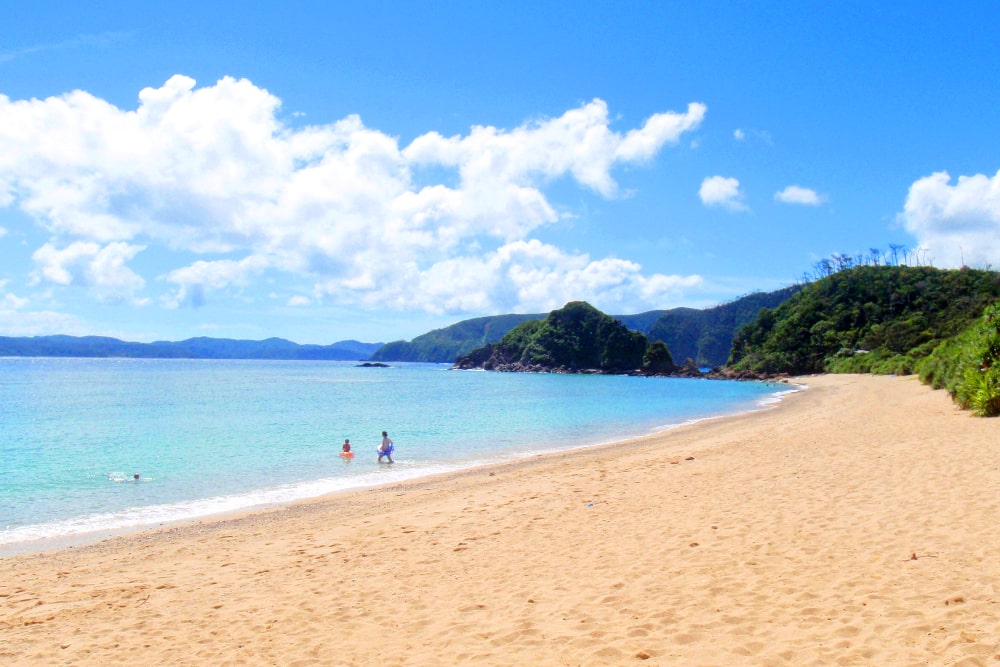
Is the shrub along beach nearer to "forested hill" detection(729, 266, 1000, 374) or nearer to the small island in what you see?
"forested hill" detection(729, 266, 1000, 374)

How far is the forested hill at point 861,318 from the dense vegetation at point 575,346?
2559cm

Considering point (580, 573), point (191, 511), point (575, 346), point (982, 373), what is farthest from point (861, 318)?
point (580, 573)

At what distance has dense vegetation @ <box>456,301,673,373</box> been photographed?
467 feet

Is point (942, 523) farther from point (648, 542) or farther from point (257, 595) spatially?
point (257, 595)

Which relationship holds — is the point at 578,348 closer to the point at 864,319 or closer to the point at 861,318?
the point at 861,318

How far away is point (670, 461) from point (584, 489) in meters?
4.39

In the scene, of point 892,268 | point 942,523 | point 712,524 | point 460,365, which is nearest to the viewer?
point 942,523

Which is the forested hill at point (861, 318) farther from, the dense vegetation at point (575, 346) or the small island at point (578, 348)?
the dense vegetation at point (575, 346)

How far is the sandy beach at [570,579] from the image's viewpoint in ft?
17.4

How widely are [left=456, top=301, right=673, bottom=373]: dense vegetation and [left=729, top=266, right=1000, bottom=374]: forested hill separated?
25.6m

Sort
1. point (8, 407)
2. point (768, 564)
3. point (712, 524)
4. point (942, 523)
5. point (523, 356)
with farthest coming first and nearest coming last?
point (523, 356) → point (8, 407) → point (712, 524) → point (942, 523) → point (768, 564)

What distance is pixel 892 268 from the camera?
12231 centimetres

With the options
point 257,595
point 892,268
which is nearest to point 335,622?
point 257,595

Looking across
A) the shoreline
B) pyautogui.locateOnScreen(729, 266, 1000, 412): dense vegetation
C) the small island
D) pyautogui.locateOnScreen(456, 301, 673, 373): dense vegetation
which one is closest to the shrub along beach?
the shoreline
